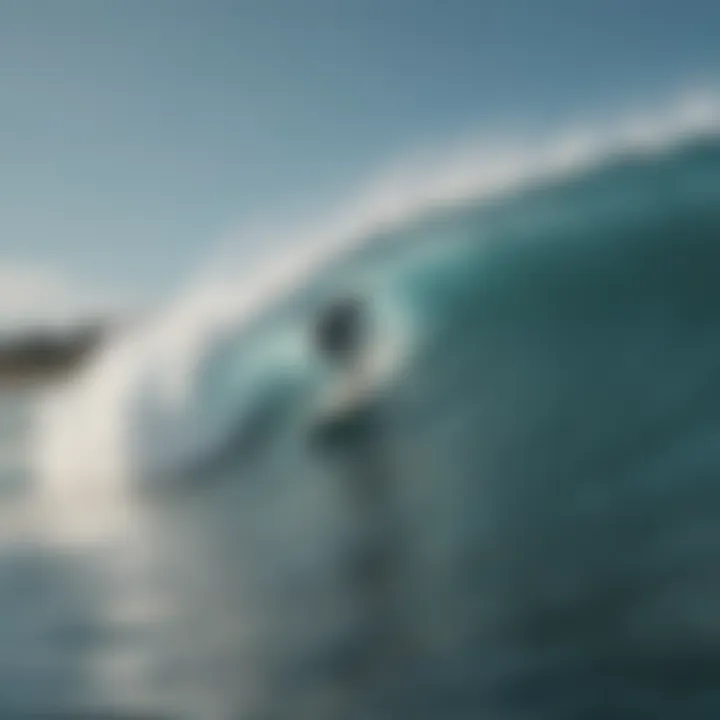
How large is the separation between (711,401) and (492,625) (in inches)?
48.9

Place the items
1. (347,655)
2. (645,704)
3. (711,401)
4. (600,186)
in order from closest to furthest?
(645,704) → (347,655) → (711,401) → (600,186)

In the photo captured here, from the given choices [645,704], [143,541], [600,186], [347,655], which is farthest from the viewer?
[600,186]

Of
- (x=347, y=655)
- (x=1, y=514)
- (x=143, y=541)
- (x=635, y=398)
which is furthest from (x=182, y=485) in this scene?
(x=635, y=398)

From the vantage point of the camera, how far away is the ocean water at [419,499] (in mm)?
2182

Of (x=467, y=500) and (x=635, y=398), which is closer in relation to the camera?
(x=467, y=500)

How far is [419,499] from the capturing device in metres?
3.02

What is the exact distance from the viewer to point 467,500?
2959mm

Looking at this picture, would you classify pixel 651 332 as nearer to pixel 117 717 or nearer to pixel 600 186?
pixel 600 186

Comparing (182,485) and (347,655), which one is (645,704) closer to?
(347,655)

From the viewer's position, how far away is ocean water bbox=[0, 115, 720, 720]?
2182 millimetres

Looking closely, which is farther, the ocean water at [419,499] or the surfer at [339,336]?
the surfer at [339,336]

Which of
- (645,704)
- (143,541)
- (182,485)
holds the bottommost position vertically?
(645,704)

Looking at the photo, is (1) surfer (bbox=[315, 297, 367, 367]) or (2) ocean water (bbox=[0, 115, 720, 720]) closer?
(2) ocean water (bbox=[0, 115, 720, 720])

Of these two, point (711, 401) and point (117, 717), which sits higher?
point (711, 401)
